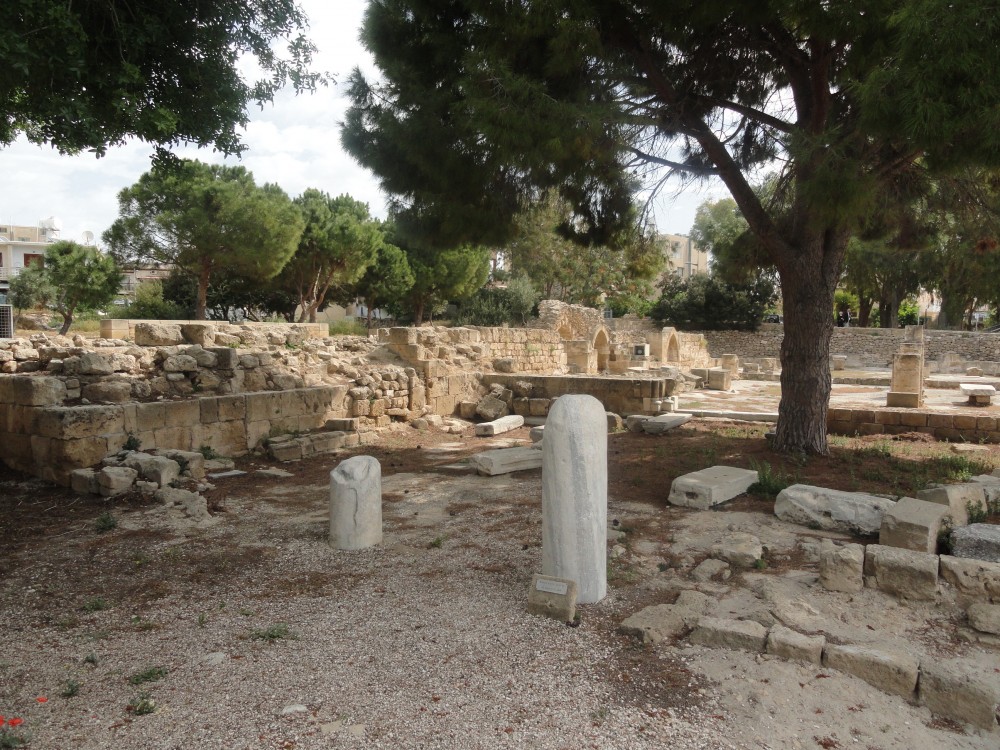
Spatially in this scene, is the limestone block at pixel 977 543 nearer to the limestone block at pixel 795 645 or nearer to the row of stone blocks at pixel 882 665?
the row of stone blocks at pixel 882 665

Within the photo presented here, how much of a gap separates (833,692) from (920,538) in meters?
2.14

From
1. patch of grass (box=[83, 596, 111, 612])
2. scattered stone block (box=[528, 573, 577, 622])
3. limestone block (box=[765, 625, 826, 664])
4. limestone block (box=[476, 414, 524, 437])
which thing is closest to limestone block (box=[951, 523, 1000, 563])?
limestone block (box=[765, 625, 826, 664])

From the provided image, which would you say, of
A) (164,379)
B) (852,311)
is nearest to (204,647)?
(164,379)

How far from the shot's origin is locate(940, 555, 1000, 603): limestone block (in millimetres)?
4057

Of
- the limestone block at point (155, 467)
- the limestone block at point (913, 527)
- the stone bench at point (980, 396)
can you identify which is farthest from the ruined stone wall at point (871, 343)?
the limestone block at point (155, 467)

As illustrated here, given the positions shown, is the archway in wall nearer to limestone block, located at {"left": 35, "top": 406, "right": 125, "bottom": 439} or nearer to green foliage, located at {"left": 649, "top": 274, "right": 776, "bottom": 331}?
green foliage, located at {"left": 649, "top": 274, "right": 776, "bottom": 331}

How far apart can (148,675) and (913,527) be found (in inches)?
196

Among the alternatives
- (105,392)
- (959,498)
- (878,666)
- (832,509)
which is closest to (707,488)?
(832,509)

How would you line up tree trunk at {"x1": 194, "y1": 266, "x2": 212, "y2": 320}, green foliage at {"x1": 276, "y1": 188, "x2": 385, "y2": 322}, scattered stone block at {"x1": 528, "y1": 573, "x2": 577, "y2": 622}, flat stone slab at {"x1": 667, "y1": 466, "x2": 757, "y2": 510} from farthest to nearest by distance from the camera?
green foliage at {"x1": 276, "y1": 188, "x2": 385, "y2": 322} → tree trunk at {"x1": 194, "y1": 266, "x2": 212, "y2": 320} → flat stone slab at {"x1": 667, "y1": 466, "x2": 757, "y2": 510} → scattered stone block at {"x1": 528, "y1": 573, "x2": 577, "y2": 622}

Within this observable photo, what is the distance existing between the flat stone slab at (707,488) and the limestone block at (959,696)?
3305 millimetres

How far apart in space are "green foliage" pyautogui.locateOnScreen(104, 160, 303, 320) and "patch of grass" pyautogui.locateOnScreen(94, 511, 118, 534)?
17.0 meters

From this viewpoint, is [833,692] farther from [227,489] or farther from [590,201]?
[590,201]

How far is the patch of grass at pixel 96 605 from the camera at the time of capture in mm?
4180

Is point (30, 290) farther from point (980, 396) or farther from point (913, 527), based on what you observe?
point (980, 396)
